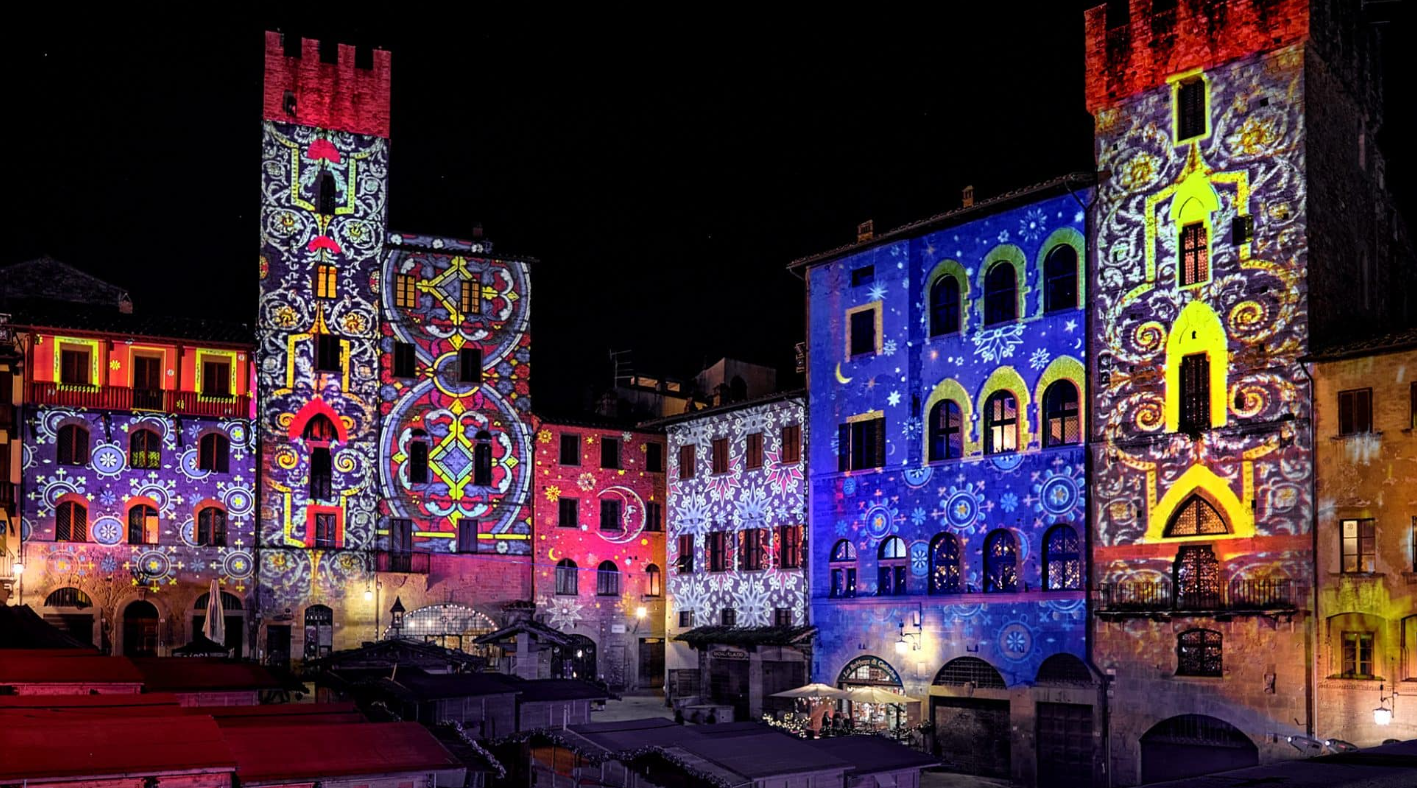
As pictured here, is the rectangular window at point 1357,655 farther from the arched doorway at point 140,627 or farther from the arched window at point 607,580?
the arched doorway at point 140,627

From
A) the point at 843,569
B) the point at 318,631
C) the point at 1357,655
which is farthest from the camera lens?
the point at 318,631

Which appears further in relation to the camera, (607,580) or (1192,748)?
(607,580)

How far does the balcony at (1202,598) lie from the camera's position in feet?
107

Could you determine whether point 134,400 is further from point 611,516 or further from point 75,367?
point 611,516

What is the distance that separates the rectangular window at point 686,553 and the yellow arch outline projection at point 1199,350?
22.2 meters

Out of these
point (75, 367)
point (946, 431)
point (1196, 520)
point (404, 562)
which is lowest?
point (404, 562)

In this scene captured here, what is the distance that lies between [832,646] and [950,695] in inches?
213

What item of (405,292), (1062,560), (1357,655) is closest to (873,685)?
(1062,560)

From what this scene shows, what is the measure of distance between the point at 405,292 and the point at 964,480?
22813 millimetres

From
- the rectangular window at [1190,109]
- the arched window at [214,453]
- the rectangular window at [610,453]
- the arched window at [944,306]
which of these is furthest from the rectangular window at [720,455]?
the rectangular window at [1190,109]

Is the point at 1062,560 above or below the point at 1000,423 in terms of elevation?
below

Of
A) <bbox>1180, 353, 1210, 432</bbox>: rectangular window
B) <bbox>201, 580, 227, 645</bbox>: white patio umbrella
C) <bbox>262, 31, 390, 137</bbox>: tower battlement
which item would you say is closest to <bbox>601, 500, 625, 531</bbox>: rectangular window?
<bbox>201, 580, 227, 645</bbox>: white patio umbrella

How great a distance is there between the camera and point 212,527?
48625 millimetres

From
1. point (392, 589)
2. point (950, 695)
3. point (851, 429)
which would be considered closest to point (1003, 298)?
point (851, 429)
